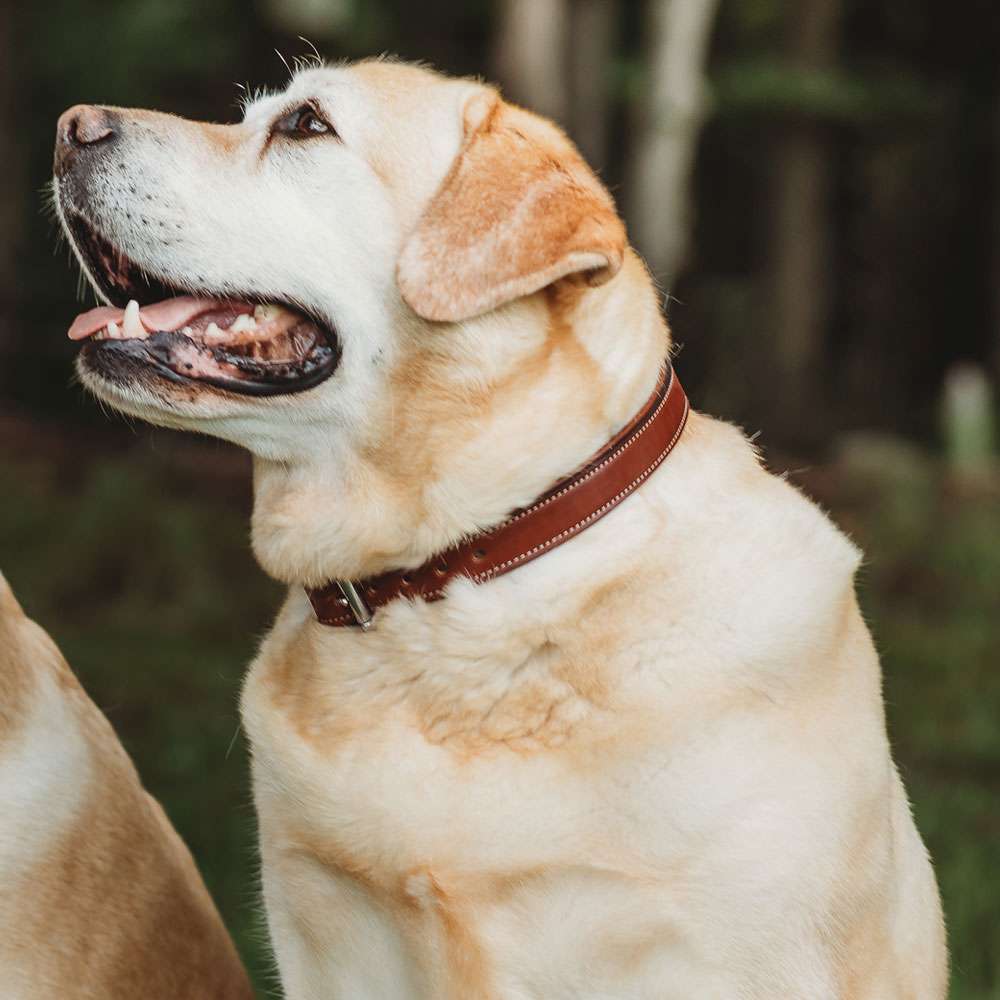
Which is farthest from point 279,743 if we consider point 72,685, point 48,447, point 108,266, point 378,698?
point 48,447

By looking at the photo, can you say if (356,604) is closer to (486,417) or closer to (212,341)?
(486,417)

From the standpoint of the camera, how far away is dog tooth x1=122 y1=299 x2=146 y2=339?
111 inches

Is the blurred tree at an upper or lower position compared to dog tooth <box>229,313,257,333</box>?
lower

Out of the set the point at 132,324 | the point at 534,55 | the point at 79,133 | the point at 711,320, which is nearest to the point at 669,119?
the point at 534,55

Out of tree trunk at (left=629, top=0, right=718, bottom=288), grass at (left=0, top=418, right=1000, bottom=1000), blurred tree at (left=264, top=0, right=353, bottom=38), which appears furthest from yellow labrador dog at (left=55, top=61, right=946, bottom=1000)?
blurred tree at (left=264, top=0, right=353, bottom=38)

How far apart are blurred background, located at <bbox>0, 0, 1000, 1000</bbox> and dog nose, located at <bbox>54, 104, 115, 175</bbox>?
Answer: 1.97 feet

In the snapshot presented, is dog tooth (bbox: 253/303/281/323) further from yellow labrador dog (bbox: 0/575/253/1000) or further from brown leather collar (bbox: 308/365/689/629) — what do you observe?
yellow labrador dog (bbox: 0/575/253/1000)

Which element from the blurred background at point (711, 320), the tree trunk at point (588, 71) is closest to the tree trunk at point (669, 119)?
the blurred background at point (711, 320)

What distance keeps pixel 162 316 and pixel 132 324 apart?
71 millimetres

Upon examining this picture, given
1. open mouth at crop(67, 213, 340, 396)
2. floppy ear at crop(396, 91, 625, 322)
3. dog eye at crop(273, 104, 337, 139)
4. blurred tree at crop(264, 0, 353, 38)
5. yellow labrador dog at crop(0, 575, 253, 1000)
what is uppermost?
dog eye at crop(273, 104, 337, 139)

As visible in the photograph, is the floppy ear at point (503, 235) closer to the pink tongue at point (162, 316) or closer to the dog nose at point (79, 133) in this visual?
the pink tongue at point (162, 316)

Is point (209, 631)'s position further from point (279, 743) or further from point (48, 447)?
point (279, 743)

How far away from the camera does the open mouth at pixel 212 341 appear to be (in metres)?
2.78

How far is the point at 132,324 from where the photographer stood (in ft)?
9.27
